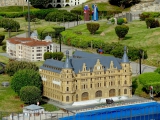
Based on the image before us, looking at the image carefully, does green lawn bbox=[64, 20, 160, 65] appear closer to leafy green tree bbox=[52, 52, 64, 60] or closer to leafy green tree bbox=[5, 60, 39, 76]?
leafy green tree bbox=[52, 52, 64, 60]

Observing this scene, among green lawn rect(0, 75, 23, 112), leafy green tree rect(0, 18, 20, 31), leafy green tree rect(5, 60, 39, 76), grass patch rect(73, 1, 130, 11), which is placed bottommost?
green lawn rect(0, 75, 23, 112)

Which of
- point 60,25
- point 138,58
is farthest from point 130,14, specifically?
point 138,58

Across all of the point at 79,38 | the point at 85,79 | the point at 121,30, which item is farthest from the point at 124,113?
the point at 79,38

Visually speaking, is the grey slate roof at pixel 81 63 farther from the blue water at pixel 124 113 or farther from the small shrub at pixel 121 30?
the small shrub at pixel 121 30

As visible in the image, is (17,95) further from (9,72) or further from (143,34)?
(143,34)

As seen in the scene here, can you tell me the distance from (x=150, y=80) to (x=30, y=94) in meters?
18.5

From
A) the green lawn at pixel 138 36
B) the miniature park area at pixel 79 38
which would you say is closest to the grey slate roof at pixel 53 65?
the miniature park area at pixel 79 38

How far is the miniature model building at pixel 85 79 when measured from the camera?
10962cm

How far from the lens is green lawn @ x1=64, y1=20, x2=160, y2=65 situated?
13875cm

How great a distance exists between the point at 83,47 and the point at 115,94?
111 feet

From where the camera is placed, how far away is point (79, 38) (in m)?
149

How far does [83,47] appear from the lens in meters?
147

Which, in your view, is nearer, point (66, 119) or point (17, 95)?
point (66, 119)

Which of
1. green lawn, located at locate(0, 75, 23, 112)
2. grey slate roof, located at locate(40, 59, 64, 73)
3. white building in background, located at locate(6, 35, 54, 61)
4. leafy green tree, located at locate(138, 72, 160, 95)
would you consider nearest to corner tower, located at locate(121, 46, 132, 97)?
leafy green tree, located at locate(138, 72, 160, 95)
